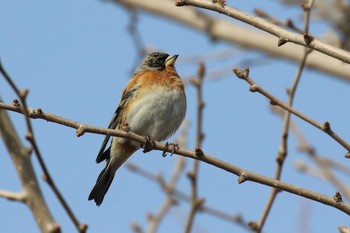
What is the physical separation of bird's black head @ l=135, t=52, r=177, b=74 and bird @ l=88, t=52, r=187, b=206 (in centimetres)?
37

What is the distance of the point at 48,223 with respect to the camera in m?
3.35

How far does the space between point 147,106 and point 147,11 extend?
3767 millimetres

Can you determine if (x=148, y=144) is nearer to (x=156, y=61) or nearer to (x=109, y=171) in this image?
(x=109, y=171)

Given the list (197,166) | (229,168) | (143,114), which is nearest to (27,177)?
(229,168)

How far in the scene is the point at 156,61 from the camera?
7.23m

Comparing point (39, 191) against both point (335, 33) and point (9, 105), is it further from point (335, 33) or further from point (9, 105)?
point (335, 33)

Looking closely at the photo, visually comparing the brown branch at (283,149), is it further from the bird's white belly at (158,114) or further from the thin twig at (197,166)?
the bird's white belly at (158,114)

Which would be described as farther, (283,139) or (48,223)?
(283,139)

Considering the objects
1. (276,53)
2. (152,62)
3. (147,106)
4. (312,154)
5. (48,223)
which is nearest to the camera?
(48,223)

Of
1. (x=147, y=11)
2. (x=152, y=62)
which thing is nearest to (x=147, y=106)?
(x=152, y=62)

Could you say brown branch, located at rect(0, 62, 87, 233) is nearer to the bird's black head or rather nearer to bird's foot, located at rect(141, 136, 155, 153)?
bird's foot, located at rect(141, 136, 155, 153)

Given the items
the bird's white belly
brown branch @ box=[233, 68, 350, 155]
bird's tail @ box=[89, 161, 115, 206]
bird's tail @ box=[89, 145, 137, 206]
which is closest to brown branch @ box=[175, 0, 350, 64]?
brown branch @ box=[233, 68, 350, 155]

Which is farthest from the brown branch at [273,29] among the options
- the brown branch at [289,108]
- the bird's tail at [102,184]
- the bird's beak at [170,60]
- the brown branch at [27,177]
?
the bird's beak at [170,60]

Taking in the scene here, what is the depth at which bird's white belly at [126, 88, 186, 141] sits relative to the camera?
6105mm
